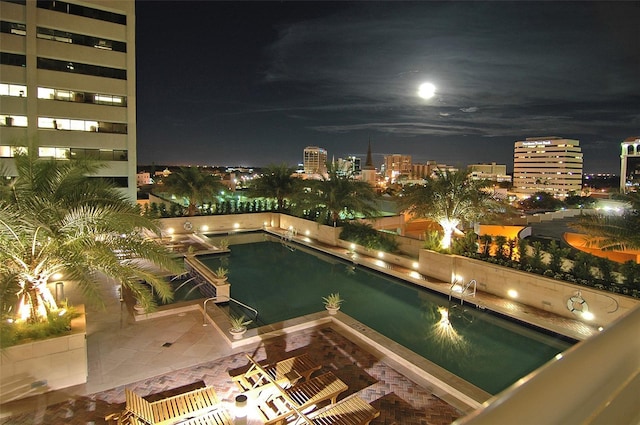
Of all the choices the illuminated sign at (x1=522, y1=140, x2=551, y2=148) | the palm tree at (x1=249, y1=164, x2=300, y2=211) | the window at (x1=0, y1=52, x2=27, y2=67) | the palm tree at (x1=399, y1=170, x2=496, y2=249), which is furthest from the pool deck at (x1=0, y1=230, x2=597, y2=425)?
the illuminated sign at (x1=522, y1=140, x2=551, y2=148)

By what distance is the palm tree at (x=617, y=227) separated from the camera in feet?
31.0

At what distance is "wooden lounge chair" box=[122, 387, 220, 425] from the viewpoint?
4887mm

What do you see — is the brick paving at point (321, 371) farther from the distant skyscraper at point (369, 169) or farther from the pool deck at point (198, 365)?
the distant skyscraper at point (369, 169)

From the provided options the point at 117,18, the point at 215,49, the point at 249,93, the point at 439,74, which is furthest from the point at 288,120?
the point at 439,74

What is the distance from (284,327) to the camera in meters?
8.45

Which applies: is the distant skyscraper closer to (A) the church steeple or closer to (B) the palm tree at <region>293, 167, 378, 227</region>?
(A) the church steeple

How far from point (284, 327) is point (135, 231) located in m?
3.81

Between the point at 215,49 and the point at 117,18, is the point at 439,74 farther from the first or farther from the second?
the point at 215,49

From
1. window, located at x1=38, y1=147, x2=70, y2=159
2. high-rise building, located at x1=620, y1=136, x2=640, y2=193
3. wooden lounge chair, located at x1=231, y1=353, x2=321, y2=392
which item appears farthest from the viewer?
high-rise building, located at x1=620, y1=136, x2=640, y2=193

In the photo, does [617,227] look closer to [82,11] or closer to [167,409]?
[167,409]

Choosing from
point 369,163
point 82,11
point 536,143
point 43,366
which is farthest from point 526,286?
point 536,143

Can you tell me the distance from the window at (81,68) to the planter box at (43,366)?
23750 millimetres

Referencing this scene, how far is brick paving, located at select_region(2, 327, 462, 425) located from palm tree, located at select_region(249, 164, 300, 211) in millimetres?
17228

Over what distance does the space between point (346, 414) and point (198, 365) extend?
321 cm
